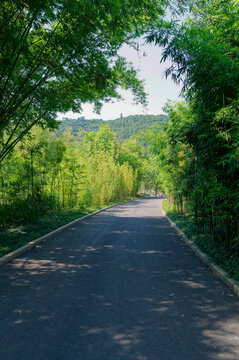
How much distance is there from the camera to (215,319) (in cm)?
318

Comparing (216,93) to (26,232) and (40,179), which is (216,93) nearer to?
(26,232)

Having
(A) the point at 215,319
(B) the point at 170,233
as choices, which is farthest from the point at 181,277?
(B) the point at 170,233

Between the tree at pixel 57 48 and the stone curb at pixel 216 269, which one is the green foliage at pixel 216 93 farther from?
the tree at pixel 57 48

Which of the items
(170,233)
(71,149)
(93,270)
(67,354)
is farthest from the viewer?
(71,149)

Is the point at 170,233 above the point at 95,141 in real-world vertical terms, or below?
below

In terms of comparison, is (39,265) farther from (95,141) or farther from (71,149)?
(95,141)

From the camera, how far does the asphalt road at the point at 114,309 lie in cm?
257

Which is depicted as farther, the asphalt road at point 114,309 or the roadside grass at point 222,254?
the roadside grass at point 222,254

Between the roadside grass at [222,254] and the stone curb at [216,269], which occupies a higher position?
the roadside grass at [222,254]

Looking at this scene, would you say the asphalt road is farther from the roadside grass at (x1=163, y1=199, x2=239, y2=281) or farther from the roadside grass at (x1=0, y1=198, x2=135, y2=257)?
the roadside grass at (x1=0, y1=198, x2=135, y2=257)

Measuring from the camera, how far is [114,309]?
3.41m

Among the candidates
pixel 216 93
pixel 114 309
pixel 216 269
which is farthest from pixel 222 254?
pixel 216 93

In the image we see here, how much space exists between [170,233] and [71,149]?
251 inches

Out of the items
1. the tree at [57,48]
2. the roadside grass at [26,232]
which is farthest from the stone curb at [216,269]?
the tree at [57,48]
